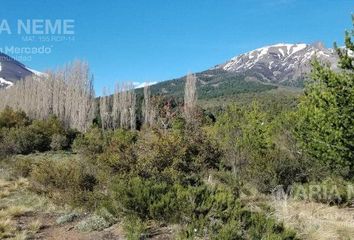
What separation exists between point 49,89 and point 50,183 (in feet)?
180

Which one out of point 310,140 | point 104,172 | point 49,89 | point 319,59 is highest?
point 49,89

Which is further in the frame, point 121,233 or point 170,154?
point 170,154

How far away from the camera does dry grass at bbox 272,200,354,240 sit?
24.4 ft

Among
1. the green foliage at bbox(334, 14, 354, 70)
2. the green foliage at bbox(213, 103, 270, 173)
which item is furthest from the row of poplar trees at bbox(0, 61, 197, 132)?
the green foliage at bbox(334, 14, 354, 70)

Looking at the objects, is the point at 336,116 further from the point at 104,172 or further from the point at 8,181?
the point at 8,181

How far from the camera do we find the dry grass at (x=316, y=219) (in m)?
7.43

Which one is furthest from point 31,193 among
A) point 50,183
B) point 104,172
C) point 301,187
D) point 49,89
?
→ point 49,89

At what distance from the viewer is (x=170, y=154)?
11.4m

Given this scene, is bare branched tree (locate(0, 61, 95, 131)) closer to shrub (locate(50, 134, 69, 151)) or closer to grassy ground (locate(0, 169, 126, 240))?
shrub (locate(50, 134, 69, 151))

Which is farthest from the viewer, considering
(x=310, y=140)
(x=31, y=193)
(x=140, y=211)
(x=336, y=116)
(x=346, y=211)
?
(x=31, y=193)

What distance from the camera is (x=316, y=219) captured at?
8.45 metres

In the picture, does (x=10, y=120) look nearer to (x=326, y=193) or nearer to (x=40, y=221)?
(x=40, y=221)

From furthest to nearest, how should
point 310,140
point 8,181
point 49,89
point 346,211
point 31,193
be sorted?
point 49,89, point 8,181, point 31,193, point 310,140, point 346,211

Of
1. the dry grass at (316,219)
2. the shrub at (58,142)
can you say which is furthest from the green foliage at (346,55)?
the shrub at (58,142)
